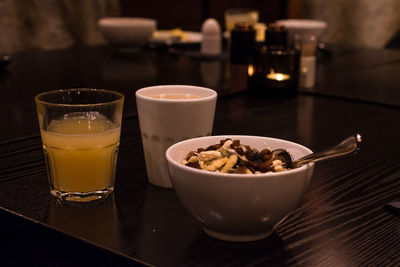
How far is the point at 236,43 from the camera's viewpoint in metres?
1.73

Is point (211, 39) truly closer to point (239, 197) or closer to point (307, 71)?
point (307, 71)

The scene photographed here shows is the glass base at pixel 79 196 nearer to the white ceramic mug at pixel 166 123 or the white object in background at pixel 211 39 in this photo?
the white ceramic mug at pixel 166 123

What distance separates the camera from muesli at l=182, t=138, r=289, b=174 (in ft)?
2.22

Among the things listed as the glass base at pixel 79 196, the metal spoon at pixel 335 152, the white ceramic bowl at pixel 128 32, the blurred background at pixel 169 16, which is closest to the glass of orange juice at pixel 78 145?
the glass base at pixel 79 196

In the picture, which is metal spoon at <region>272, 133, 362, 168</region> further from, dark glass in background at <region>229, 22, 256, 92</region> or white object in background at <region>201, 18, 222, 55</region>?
white object in background at <region>201, 18, 222, 55</region>

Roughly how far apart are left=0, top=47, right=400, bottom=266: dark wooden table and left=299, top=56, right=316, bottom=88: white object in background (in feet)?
0.38

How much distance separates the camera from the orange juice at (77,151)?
0.77m

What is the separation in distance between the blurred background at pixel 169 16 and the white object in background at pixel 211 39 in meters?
0.97

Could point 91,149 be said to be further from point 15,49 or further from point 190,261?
point 15,49

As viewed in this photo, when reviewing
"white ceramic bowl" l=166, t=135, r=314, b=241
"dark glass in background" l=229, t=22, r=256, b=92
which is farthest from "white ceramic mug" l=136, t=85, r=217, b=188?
"dark glass in background" l=229, t=22, r=256, b=92

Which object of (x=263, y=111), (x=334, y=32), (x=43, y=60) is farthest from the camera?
(x=334, y=32)

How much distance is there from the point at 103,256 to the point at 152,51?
186 cm

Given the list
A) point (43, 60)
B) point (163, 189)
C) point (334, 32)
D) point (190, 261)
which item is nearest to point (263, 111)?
point (163, 189)

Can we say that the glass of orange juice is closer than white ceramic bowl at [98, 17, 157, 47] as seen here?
Yes
